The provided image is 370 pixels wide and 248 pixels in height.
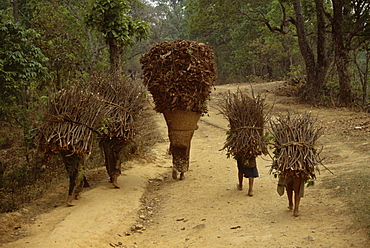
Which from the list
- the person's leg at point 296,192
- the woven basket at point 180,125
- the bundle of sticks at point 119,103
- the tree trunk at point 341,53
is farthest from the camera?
the tree trunk at point 341,53

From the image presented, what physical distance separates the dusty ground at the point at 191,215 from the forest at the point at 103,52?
52.4 inches

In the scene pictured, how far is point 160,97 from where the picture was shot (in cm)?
768

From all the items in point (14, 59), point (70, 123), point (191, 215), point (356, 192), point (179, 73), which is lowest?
point (191, 215)

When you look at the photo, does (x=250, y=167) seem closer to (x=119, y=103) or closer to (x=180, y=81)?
(x=180, y=81)

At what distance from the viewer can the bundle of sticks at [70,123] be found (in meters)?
5.95

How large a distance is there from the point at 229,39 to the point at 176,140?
90.0 ft

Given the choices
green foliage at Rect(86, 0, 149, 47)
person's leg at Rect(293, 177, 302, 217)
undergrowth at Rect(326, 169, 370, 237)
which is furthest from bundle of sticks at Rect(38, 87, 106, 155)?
undergrowth at Rect(326, 169, 370, 237)

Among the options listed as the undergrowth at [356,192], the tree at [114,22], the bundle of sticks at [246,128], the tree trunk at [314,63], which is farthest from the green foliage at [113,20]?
the tree trunk at [314,63]

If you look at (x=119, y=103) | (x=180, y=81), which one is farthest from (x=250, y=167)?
(x=119, y=103)

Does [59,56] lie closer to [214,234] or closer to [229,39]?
[214,234]

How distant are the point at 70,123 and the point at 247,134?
2936mm

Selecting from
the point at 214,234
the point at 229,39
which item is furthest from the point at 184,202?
the point at 229,39

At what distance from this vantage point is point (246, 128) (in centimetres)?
659

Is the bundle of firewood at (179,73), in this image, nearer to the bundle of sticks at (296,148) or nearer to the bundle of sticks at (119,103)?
the bundle of sticks at (119,103)
